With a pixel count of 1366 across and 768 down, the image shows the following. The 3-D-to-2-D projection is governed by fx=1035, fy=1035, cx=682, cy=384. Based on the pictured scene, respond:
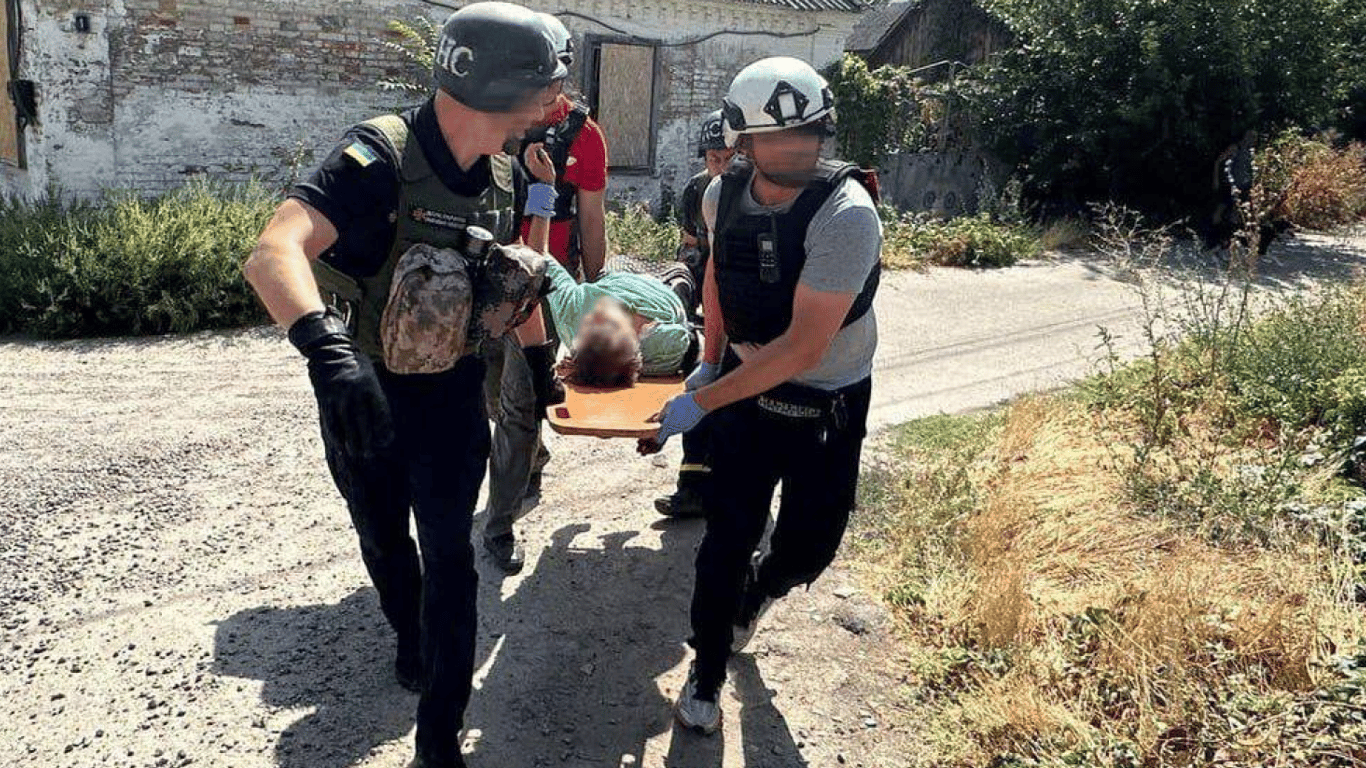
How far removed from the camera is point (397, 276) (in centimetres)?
228

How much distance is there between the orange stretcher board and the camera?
3307 mm

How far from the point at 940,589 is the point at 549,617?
1.39m

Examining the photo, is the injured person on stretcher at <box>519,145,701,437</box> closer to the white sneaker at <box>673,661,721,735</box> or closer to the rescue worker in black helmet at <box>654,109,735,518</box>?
the rescue worker in black helmet at <box>654,109,735,518</box>

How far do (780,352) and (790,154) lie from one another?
53cm

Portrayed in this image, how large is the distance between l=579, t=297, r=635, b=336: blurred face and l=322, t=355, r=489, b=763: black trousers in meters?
1.22

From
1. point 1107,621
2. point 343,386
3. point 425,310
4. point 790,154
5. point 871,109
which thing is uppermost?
point 871,109

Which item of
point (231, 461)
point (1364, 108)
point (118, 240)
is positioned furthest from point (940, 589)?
point (1364, 108)

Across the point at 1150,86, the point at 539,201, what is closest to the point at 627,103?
the point at 1150,86

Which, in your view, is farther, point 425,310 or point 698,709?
point 698,709

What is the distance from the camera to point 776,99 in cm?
265

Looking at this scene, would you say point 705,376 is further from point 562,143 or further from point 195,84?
point 195,84

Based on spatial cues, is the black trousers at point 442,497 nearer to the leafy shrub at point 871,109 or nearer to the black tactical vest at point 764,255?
the black tactical vest at point 764,255

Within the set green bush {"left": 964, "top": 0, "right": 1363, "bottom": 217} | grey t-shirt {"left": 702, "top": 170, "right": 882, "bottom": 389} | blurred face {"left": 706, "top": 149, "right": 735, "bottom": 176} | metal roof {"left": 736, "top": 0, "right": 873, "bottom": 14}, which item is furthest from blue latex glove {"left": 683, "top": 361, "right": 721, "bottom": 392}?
green bush {"left": 964, "top": 0, "right": 1363, "bottom": 217}

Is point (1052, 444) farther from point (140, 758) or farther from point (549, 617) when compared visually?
point (140, 758)
